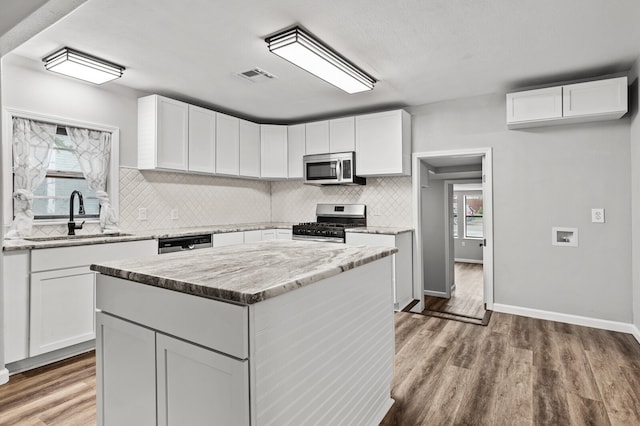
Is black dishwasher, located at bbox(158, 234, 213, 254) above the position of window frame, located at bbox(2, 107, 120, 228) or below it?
below

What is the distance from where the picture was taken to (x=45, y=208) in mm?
3082

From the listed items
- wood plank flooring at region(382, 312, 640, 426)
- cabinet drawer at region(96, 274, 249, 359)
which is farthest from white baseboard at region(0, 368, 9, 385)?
wood plank flooring at region(382, 312, 640, 426)

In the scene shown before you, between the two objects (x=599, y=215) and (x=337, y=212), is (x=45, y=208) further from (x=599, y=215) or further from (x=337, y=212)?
(x=599, y=215)

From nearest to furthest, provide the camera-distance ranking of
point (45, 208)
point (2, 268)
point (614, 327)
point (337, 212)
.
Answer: point (2, 268)
point (45, 208)
point (614, 327)
point (337, 212)

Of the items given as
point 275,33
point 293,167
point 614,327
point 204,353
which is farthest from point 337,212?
point 204,353

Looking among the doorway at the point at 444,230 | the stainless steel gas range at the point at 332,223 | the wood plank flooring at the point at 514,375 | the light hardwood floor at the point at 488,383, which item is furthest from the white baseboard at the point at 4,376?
the doorway at the point at 444,230

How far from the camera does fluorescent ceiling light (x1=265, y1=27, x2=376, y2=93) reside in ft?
8.06

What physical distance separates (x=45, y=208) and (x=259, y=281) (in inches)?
117

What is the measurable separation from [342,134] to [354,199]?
0.91 meters

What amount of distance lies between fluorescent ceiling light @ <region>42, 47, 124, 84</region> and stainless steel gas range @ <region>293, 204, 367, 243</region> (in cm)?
254

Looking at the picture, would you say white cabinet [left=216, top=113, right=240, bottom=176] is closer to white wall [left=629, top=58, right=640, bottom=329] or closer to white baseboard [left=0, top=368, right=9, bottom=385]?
white baseboard [left=0, top=368, right=9, bottom=385]

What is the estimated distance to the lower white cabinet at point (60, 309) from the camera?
252 cm

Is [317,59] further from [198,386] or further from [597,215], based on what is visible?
[597,215]

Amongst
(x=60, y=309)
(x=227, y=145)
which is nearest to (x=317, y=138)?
(x=227, y=145)
